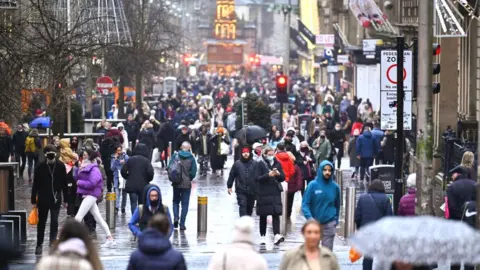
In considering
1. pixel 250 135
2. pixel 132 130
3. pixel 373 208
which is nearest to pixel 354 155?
pixel 250 135

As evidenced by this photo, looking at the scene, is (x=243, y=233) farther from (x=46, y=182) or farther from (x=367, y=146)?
(x=367, y=146)

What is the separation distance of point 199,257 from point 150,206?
316cm

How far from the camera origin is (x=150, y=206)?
18.4 m

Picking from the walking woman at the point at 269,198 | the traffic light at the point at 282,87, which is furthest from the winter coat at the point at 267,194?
the traffic light at the point at 282,87

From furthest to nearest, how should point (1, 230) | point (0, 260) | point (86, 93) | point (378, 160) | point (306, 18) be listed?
1. point (306, 18)
2. point (86, 93)
3. point (378, 160)
4. point (1, 230)
5. point (0, 260)

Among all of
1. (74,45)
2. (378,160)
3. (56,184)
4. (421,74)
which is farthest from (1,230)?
(378,160)

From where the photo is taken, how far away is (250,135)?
39.0 metres

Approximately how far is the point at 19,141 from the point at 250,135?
582cm

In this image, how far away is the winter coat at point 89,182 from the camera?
22469 millimetres

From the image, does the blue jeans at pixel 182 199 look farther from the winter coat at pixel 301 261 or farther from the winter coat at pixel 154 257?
the winter coat at pixel 154 257

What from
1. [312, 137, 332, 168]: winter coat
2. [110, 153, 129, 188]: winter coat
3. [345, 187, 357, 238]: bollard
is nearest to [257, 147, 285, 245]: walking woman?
[345, 187, 357, 238]: bollard

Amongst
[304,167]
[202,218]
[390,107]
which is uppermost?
[390,107]

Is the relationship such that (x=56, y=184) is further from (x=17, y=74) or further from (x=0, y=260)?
(x=0, y=260)

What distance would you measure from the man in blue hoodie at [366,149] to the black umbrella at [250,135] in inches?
Result: 109
